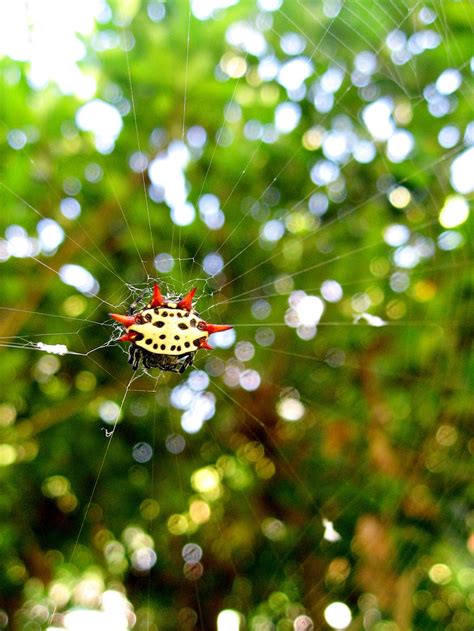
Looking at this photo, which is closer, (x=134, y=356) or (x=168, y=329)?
(x=168, y=329)

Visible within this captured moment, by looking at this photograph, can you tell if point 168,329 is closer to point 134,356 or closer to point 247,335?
point 134,356

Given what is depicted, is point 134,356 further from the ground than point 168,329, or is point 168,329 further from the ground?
point 168,329

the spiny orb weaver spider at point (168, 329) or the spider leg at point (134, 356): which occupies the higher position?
the spiny orb weaver spider at point (168, 329)

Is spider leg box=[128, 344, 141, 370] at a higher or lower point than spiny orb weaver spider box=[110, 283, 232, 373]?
lower

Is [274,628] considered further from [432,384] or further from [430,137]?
[430,137]

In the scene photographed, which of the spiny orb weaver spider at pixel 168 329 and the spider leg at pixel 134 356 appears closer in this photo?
the spiny orb weaver spider at pixel 168 329

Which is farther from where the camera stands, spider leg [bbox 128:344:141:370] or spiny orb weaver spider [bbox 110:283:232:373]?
spider leg [bbox 128:344:141:370]

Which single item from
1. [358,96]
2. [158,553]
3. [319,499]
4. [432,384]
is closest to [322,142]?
[358,96]

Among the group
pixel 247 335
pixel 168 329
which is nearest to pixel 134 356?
pixel 168 329
